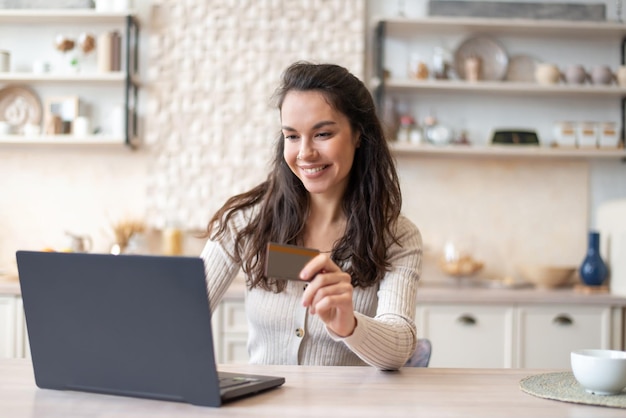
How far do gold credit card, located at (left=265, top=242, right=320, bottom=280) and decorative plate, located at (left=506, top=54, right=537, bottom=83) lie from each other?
3023 mm

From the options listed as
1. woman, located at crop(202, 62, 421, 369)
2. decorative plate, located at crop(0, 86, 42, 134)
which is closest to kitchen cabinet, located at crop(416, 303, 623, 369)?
woman, located at crop(202, 62, 421, 369)

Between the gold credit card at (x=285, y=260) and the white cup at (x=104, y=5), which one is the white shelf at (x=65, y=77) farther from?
the gold credit card at (x=285, y=260)

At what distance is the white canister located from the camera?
3889 mm

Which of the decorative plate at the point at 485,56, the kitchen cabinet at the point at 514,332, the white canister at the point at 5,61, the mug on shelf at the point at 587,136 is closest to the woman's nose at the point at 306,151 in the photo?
the kitchen cabinet at the point at 514,332

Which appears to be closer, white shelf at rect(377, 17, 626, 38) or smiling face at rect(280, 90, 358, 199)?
smiling face at rect(280, 90, 358, 199)

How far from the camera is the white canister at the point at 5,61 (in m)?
3.89

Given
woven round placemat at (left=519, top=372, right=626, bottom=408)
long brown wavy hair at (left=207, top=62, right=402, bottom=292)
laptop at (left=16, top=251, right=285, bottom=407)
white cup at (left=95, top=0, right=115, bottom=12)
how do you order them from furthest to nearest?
1. white cup at (left=95, top=0, right=115, bottom=12)
2. long brown wavy hair at (left=207, top=62, right=402, bottom=292)
3. woven round placemat at (left=519, top=372, right=626, bottom=408)
4. laptop at (left=16, top=251, right=285, bottom=407)

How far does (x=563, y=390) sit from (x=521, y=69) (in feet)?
9.68

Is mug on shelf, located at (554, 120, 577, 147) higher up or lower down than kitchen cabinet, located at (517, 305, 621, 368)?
higher up

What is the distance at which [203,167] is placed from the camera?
13.1 feet

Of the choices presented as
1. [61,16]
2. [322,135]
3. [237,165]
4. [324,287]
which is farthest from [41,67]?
[324,287]

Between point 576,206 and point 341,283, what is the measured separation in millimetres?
2984

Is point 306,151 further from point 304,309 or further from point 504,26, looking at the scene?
point 504,26

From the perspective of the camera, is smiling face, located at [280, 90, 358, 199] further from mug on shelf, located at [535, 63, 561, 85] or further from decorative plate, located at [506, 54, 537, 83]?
decorative plate, located at [506, 54, 537, 83]
